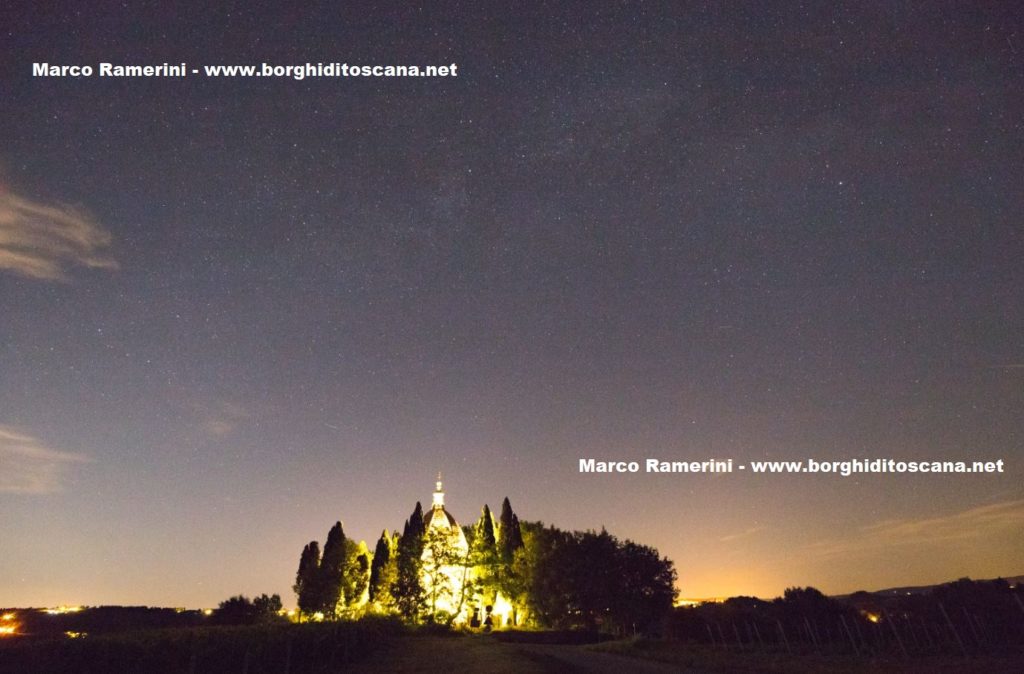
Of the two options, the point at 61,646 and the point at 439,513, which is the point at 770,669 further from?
the point at 439,513

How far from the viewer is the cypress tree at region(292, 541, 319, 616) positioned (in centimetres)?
6994

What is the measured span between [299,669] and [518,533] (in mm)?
45502

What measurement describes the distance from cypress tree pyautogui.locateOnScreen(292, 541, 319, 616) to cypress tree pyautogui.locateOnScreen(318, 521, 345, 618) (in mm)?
756

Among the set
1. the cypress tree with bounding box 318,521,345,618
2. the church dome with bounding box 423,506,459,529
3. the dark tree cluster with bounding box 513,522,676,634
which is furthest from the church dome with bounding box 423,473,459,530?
the dark tree cluster with bounding box 513,522,676,634

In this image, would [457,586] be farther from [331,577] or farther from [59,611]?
[59,611]

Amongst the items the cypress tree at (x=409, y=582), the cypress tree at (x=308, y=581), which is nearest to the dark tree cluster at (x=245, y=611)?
the cypress tree at (x=308, y=581)

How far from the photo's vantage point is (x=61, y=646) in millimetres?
21031

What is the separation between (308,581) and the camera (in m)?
71.2

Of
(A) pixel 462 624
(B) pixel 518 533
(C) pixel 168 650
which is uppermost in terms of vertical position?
(B) pixel 518 533

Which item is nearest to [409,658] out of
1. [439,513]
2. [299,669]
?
[299,669]

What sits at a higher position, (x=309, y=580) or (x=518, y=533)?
(x=518, y=533)

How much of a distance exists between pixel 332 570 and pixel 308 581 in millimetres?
3060

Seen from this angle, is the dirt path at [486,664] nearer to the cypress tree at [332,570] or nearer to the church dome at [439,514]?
the cypress tree at [332,570]

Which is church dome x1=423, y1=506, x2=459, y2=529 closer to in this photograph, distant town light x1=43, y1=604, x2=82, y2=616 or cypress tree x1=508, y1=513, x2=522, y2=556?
cypress tree x1=508, y1=513, x2=522, y2=556
